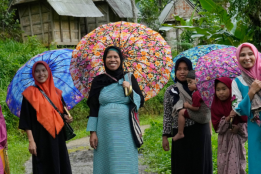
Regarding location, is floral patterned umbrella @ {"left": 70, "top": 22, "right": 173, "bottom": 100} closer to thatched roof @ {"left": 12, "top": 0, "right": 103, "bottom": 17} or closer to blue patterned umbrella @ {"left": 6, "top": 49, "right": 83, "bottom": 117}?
blue patterned umbrella @ {"left": 6, "top": 49, "right": 83, "bottom": 117}

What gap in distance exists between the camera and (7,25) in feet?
54.4

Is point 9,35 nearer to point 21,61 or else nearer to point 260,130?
point 21,61

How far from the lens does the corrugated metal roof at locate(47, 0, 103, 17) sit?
16.6 m

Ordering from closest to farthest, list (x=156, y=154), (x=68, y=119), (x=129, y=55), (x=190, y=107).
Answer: (x=190, y=107) < (x=129, y=55) < (x=68, y=119) < (x=156, y=154)

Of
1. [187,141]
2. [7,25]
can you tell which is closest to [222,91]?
[187,141]

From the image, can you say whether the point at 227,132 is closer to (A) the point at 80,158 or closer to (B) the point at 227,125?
(B) the point at 227,125

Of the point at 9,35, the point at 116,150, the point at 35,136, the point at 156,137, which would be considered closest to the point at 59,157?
the point at 35,136

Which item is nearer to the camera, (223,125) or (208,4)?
(223,125)

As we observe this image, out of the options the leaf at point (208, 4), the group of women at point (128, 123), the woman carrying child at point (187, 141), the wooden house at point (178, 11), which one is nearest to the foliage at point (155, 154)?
the woman carrying child at point (187, 141)

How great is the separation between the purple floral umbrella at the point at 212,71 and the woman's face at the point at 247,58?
1.56ft

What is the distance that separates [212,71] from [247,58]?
0.63 metres

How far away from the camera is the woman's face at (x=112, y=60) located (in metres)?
3.73

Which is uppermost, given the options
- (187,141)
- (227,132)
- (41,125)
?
(41,125)

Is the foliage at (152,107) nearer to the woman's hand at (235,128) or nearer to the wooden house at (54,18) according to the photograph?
the wooden house at (54,18)
